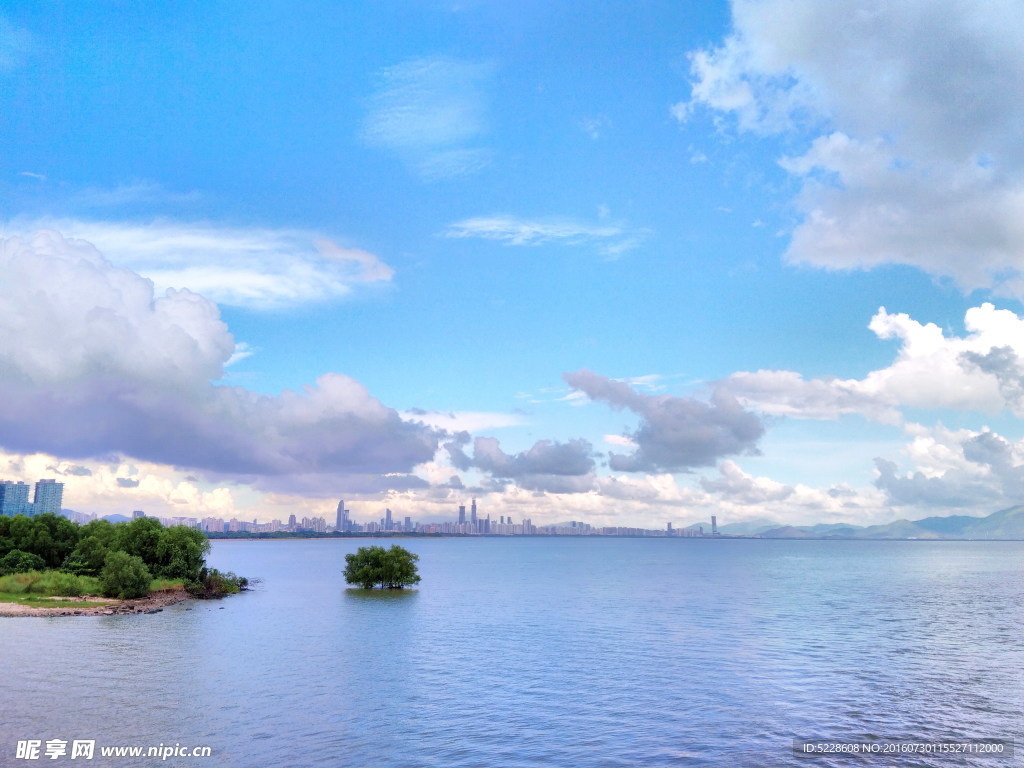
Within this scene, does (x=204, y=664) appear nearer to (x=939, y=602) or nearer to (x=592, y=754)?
(x=592, y=754)

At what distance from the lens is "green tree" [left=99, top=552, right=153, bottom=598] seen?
4697 inches

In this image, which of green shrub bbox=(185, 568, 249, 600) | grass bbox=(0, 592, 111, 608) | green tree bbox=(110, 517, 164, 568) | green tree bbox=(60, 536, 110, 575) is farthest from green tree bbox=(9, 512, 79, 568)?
grass bbox=(0, 592, 111, 608)

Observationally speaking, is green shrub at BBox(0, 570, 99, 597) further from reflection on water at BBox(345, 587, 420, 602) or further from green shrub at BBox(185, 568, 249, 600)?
reflection on water at BBox(345, 587, 420, 602)

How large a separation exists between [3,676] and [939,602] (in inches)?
6176

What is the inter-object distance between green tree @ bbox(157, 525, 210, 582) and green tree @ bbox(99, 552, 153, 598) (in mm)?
13737

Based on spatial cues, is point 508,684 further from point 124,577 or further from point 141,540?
point 141,540

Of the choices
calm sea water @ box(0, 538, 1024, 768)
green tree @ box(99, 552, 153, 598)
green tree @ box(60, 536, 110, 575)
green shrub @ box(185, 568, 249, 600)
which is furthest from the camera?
green shrub @ box(185, 568, 249, 600)

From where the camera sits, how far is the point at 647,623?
10906 centimetres

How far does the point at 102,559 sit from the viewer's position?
13612 cm

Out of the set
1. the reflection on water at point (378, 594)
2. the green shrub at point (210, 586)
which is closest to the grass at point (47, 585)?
the green shrub at point (210, 586)

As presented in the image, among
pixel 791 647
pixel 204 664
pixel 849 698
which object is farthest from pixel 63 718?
pixel 791 647

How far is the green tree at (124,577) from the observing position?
11931cm

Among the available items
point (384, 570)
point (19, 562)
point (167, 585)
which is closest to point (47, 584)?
point (167, 585)

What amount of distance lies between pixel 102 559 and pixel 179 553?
46.4ft
